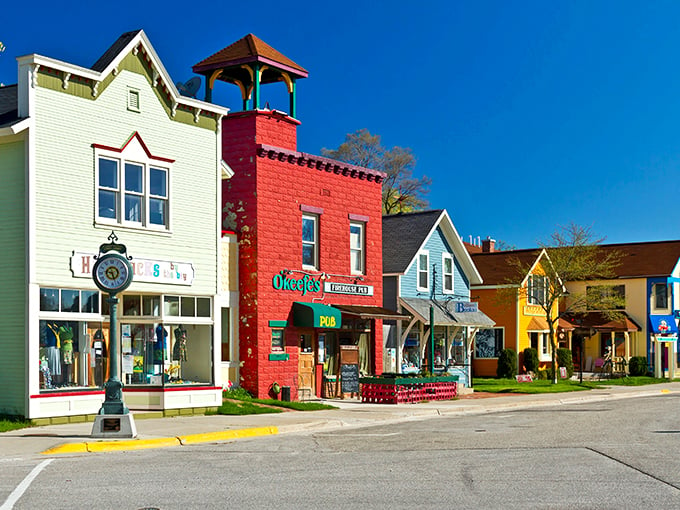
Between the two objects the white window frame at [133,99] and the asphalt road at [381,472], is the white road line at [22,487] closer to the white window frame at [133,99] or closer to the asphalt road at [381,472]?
the asphalt road at [381,472]

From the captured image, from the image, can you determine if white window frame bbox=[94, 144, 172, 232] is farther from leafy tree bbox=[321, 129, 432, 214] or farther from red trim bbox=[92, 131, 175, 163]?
leafy tree bbox=[321, 129, 432, 214]

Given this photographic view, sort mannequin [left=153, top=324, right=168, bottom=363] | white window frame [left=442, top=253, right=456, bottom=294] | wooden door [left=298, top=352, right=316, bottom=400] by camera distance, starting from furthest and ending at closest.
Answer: white window frame [left=442, top=253, right=456, bottom=294]
wooden door [left=298, top=352, right=316, bottom=400]
mannequin [left=153, top=324, right=168, bottom=363]

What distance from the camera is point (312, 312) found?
97.0 ft

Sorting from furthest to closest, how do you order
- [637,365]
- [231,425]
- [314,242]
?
[637,365]
[314,242]
[231,425]

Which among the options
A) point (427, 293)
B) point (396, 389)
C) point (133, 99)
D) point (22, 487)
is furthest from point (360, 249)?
point (22, 487)

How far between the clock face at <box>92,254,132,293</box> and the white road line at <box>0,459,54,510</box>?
14.6 feet

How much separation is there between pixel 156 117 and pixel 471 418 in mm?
11095

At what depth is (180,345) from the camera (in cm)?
2494

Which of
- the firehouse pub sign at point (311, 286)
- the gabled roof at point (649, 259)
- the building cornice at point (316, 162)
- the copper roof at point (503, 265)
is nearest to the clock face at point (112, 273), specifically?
the firehouse pub sign at point (311, 286)

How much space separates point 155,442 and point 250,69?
52.0ft

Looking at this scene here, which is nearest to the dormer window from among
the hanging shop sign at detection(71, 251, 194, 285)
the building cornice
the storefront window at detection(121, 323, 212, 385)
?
the hanging shop sign at detection(71, 251, 194, 285)

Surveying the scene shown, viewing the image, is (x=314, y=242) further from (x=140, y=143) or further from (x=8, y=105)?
(x=8, y=105)

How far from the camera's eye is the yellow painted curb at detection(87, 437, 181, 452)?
56.4 feet

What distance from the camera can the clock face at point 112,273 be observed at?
61.5 feet
